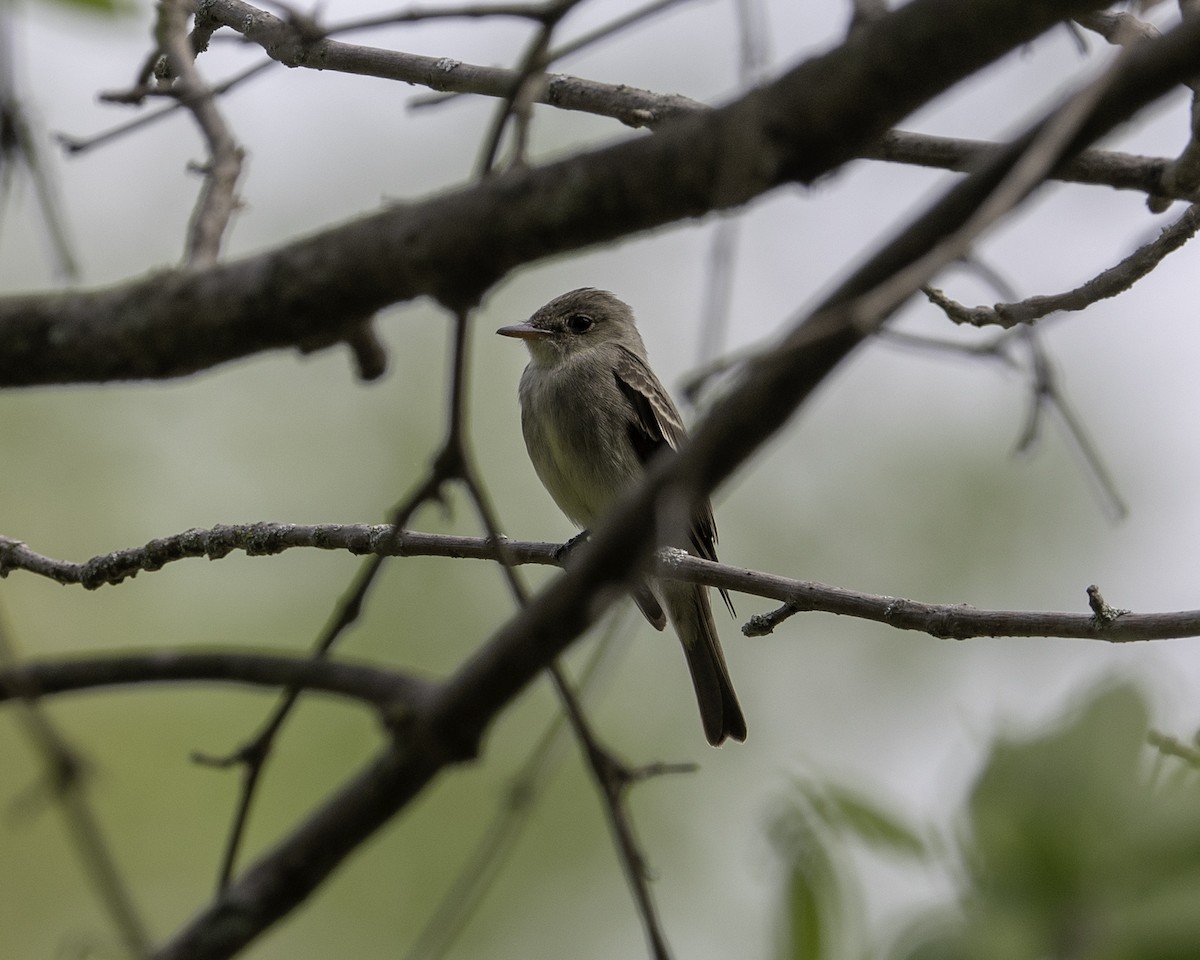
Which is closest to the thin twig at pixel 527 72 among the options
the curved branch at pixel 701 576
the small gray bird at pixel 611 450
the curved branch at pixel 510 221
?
the curved branch at pixel 510 221

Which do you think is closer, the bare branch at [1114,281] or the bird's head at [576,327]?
the bare branch at [1114,281]

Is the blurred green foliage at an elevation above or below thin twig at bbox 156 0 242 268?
below

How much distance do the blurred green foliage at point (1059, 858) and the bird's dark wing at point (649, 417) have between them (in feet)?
15.1

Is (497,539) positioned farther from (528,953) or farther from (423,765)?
(528,953)

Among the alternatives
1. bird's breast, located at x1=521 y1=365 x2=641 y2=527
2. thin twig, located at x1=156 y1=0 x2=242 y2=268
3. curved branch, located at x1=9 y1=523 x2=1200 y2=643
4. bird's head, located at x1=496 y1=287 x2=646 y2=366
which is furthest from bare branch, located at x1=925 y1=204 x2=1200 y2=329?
bird's head, located at x1=496 y1=287 x2=646 y2=366

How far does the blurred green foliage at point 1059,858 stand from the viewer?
1.99 meters

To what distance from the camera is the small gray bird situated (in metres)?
6.91

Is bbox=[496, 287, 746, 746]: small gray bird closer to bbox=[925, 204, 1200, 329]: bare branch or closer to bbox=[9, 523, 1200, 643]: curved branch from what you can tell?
bbox=[9, 523, 1200, 643]: curved branch

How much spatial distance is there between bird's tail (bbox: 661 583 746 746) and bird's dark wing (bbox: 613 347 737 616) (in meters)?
0.20

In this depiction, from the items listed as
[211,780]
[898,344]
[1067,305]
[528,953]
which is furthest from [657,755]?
[898,344]

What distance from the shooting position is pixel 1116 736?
221 centimetres

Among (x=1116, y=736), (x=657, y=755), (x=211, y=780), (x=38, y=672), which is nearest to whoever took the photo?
(x=38, y=672)

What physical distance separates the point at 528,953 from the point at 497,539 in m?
7.95

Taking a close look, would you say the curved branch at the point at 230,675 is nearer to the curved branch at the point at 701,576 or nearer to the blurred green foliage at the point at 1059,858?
the blurred green foliage at the point at 1059,858
